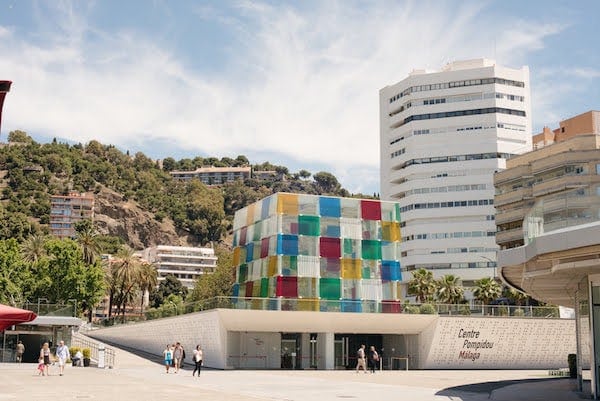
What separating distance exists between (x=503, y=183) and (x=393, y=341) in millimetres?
52622

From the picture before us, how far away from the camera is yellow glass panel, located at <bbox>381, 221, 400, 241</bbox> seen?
56281 millimetres

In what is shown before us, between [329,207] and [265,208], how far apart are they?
15.9 ft

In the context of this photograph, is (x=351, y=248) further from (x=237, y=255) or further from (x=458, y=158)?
(x=458, y=158)

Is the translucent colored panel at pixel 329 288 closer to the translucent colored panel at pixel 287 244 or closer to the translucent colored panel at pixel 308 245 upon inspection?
the translucent colored panel at pixel 308 245

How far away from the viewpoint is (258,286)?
5581 cm

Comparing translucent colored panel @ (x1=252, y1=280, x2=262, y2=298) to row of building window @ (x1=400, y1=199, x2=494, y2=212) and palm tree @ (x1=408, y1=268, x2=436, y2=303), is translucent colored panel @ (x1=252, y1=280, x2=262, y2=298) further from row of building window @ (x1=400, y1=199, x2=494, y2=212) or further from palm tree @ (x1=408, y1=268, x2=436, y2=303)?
row of building window @ (x1=400, y1=199, x2=494, y2=212)

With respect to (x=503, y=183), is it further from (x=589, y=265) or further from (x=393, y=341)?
(x=589, y=265)

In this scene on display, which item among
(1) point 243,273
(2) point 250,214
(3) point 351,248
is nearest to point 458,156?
(2) point 250,214

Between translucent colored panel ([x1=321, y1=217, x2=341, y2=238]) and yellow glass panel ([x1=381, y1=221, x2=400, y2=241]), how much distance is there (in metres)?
3.76

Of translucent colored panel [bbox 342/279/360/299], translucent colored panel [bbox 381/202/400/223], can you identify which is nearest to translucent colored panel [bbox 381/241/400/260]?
translucent colored panel [bbox 381/202/400/223]

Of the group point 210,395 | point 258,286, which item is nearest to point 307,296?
point 258,286

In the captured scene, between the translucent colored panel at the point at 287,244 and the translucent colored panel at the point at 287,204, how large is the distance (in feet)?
5.74

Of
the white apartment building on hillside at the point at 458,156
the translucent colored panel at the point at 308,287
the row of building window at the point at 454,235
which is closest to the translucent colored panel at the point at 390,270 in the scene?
the translucent colored panel at the point at 308,287

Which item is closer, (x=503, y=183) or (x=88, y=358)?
(x=88, y=358)
